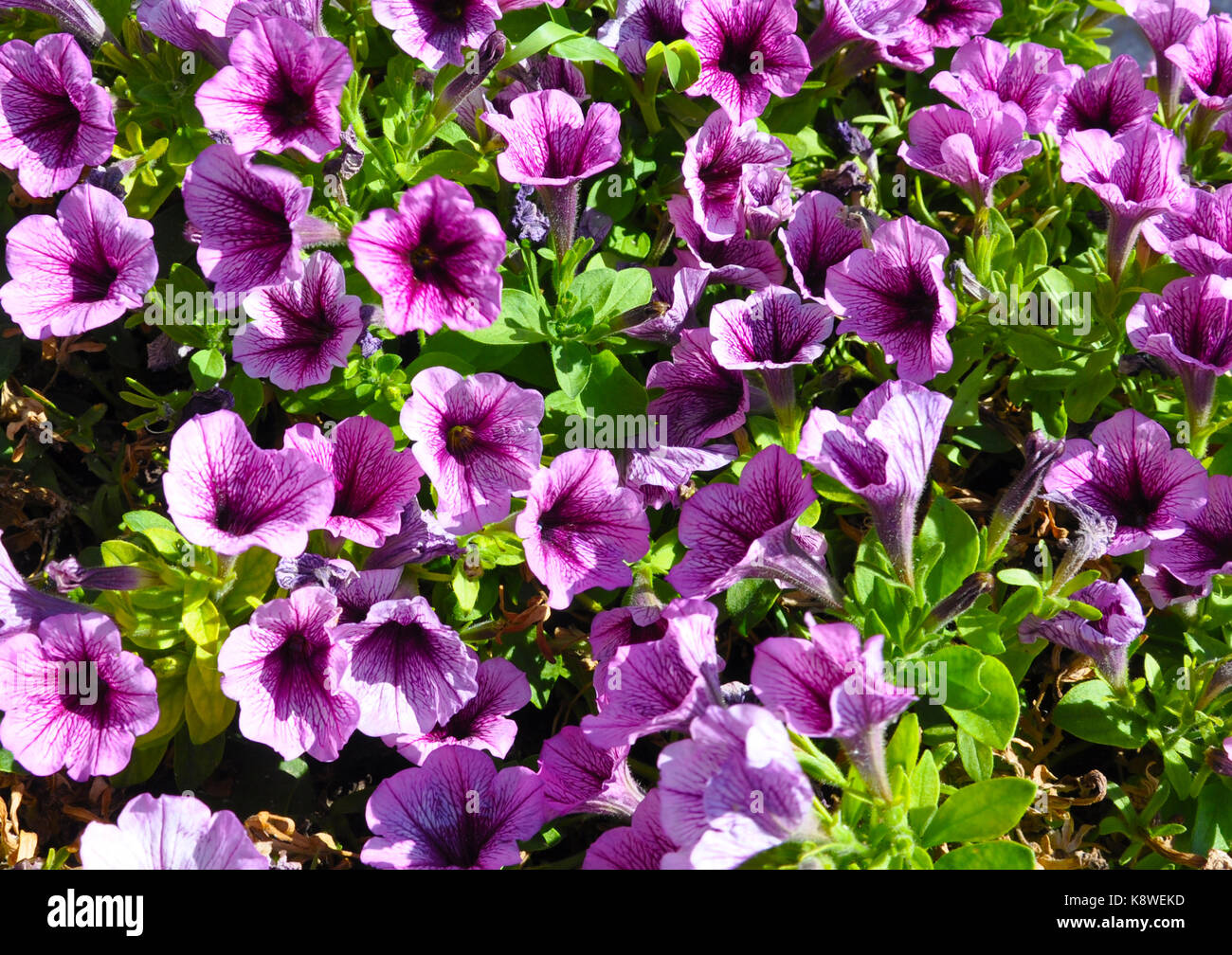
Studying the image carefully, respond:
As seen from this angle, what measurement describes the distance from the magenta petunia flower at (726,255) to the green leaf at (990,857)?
124 cm

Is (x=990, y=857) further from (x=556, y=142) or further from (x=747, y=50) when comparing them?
(x=747, y=50)

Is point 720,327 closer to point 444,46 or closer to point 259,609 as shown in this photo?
point 444,46

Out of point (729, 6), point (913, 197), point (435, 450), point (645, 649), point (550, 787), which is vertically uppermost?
point (729, 6)

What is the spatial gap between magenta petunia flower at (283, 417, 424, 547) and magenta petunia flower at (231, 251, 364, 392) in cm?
14

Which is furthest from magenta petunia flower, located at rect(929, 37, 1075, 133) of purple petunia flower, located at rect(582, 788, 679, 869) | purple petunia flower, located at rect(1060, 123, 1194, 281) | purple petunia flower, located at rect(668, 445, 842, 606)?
purple petunia flower, located at rect(582, 788, 679, 869)

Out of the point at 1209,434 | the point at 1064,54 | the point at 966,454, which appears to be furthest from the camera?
the point at 1064,54

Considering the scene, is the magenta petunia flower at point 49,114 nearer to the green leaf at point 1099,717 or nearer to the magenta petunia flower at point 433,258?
the magenta petunia flower at point 433,258

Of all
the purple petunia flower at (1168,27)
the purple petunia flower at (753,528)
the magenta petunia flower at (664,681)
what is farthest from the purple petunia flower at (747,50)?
the magenta petunia flower at (664,681)

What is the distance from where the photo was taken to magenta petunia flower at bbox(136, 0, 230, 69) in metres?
2.22

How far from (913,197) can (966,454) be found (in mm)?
683

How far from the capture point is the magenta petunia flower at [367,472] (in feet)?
6.89

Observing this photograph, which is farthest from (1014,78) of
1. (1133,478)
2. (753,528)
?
(753,528)

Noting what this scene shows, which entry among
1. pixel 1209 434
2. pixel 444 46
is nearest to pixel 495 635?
pixel 444 46
